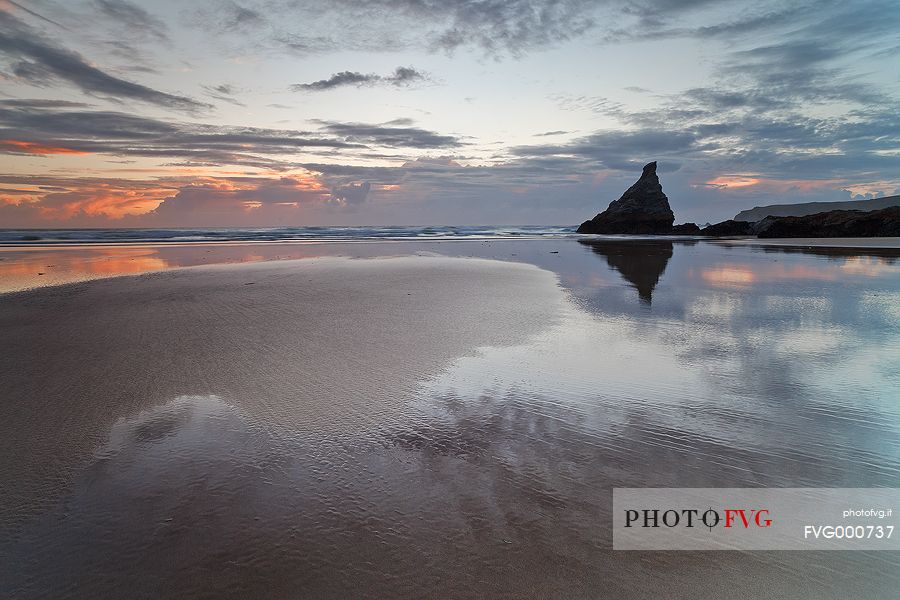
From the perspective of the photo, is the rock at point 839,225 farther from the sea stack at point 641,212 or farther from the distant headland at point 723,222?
the sea stack at point 641,212

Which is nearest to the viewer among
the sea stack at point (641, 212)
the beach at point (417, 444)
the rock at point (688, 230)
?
the beach at point (417, 444)

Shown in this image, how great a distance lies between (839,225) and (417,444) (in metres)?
60.5

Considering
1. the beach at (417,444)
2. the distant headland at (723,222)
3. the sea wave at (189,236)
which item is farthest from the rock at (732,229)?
the beach at (417,444)

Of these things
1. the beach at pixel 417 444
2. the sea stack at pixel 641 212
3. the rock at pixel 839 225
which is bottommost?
the beach at pixel 417 444

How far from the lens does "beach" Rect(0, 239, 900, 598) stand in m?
2.89

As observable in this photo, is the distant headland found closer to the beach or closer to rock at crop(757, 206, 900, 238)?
rock at crop(757, 206, 900, 238)

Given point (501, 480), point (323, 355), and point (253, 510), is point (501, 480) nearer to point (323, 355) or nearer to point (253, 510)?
point (253, 510)

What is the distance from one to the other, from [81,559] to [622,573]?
136 inches

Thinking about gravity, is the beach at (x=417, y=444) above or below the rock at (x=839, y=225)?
below

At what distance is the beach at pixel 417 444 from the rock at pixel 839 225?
47565 mm

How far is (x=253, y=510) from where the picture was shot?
3.49 metres

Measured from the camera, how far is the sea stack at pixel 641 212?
71.2 m

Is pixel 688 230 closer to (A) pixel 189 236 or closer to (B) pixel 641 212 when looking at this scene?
(B) pixel 641 212

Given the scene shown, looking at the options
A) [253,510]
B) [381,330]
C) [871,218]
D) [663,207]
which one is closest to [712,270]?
[381,330]
